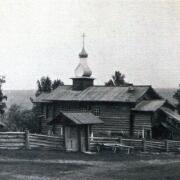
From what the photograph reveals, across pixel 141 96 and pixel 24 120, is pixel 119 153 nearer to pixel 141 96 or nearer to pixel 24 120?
pixel 141 96

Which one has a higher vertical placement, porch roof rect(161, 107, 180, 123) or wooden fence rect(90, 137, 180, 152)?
porch roof rect(161, 107, 180, 123)

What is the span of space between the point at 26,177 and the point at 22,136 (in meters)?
11.0

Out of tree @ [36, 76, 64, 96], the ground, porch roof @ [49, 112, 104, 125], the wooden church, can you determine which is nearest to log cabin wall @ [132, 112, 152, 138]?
the wooden church

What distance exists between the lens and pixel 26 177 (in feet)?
62.1

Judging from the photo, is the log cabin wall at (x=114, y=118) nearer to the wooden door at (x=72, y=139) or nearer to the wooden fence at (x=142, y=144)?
the wooden fence at (x=142, y=144)

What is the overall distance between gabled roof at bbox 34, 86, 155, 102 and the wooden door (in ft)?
38.3

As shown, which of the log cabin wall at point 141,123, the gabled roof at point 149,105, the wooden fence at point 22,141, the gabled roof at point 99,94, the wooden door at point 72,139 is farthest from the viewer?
the gabled roof at point 99,94

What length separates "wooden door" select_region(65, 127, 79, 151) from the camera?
33.6m

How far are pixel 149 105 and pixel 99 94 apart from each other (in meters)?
5.16

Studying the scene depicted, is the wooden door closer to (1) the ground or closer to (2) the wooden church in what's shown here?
(1) the ground

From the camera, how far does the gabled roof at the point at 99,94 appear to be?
1800 inches

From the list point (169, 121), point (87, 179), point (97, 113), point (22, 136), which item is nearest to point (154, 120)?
point (169, 121)

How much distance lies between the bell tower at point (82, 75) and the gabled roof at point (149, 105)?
23.0 feet

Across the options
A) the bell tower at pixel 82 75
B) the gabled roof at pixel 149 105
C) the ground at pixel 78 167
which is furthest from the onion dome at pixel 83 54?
the ground at pixel 78 167
